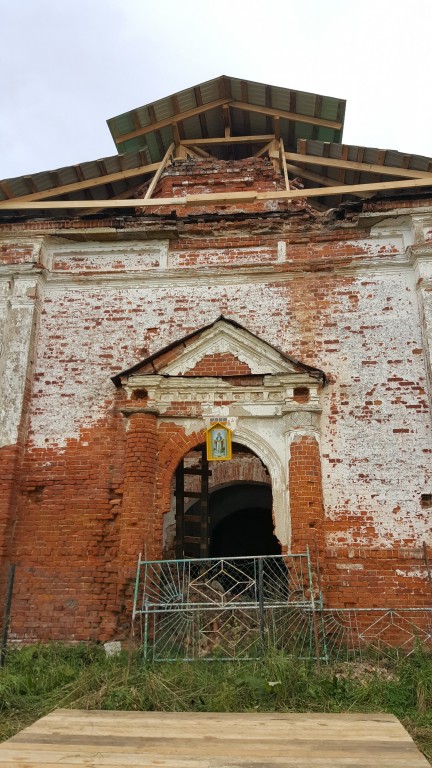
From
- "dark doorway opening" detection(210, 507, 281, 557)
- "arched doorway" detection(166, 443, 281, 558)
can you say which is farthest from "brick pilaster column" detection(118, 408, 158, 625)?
"dark doorway opening" detection(210, 507, 281, 557)

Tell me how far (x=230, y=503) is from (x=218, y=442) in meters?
4.26

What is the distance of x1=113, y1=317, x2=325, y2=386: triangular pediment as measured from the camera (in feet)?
26.3

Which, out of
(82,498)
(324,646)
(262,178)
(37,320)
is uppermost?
(262,178)

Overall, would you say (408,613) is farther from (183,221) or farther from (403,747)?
(183,221)

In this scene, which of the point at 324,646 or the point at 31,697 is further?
the point at 324,646

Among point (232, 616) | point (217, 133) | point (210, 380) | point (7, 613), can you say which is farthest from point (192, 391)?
point (217, 133)

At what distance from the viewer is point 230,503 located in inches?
461

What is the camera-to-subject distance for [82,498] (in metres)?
7.73

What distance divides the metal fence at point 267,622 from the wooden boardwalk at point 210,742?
267cm

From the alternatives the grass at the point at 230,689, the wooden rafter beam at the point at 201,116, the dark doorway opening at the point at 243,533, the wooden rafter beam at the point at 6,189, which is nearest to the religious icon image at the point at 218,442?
the grass at the point at 230,689

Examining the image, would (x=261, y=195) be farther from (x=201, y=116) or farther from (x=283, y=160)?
(x=201, y=116)

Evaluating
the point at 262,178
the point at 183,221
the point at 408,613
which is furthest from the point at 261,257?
the point at 408,613

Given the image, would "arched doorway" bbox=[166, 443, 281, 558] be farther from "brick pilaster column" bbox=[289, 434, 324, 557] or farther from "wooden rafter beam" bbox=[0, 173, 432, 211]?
"wooden rafter beam" bbox=[0, 173, 432, 211]

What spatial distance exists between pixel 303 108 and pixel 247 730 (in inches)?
385
